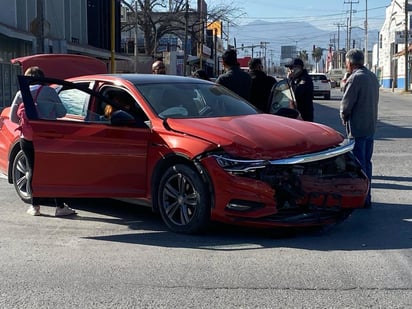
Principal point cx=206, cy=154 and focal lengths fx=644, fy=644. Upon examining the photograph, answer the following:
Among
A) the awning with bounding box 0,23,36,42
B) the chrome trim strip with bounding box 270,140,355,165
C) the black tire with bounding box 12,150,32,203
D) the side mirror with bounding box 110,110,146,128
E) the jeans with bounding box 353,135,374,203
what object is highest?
the awning with bounding box 0,23,36,42

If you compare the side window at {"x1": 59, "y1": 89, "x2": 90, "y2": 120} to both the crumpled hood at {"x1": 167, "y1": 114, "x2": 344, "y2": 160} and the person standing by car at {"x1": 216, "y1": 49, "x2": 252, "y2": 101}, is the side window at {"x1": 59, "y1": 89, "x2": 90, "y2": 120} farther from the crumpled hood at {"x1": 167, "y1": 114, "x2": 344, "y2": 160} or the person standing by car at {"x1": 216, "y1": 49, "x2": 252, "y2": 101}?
the person standing by car at {"x1": 216, "y1": 49, "x2": 252, "y2": 101}

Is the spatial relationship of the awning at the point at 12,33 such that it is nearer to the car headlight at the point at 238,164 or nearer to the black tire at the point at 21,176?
the black tire at the point at 21,176

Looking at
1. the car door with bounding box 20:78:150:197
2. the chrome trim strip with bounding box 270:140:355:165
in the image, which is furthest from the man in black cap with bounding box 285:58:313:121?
the car door with bounding box 20:78:150:197

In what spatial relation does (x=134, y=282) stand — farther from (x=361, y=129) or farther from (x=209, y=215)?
(x=361, y=129)

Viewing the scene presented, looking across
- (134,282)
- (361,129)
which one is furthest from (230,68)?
(134,282)

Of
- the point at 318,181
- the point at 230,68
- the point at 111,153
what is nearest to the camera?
the point at 318,181

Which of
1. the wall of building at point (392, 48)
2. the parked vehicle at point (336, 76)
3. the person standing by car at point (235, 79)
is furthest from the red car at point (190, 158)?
the parked vehicle at point (336, 76)

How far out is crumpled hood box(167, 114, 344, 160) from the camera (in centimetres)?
632

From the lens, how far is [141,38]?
207ft

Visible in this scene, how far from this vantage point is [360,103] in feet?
26.5

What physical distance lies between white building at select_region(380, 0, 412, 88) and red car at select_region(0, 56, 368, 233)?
6076 centimetres

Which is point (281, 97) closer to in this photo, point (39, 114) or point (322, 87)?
point (39, 114)

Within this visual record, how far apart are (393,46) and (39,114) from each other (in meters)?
75.5

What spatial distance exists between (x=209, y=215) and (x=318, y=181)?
114cm
